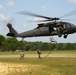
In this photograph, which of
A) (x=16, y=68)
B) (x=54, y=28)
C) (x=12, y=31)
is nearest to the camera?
(x=16, y=68)

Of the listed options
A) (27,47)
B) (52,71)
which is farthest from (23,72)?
(27,47)

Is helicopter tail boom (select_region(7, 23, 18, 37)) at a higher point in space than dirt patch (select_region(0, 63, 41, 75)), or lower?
higher

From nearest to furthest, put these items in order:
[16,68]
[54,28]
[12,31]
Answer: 1. [16,68]
2. [54,28]
3. [12,31]

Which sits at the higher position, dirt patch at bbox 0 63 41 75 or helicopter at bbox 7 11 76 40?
helicopter at bbox 7 11 76 40

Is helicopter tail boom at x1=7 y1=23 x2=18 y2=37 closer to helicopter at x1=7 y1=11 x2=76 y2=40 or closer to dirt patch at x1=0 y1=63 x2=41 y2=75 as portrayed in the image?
helicopter at x1=7 y1=11 x2=76 y2=40

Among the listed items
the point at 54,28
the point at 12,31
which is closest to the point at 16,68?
the point at 54,28

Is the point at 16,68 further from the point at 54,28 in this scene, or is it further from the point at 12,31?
the point at 12,31

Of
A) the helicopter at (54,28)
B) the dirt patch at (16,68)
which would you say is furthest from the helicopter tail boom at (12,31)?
the dirt patch at (16,68)

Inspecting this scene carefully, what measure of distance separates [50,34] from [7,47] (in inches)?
4005

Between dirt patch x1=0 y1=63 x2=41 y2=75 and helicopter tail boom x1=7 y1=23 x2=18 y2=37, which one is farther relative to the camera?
helicopter tail boom x1=7 y1=23 x2=18 y2=37

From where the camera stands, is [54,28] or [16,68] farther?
[54,28]

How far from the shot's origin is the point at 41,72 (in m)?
30.6

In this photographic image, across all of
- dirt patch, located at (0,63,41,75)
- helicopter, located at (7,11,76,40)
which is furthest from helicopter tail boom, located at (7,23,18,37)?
dirt patch, located at (0,63,41,75)

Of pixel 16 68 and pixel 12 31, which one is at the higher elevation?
pixel 12 31
